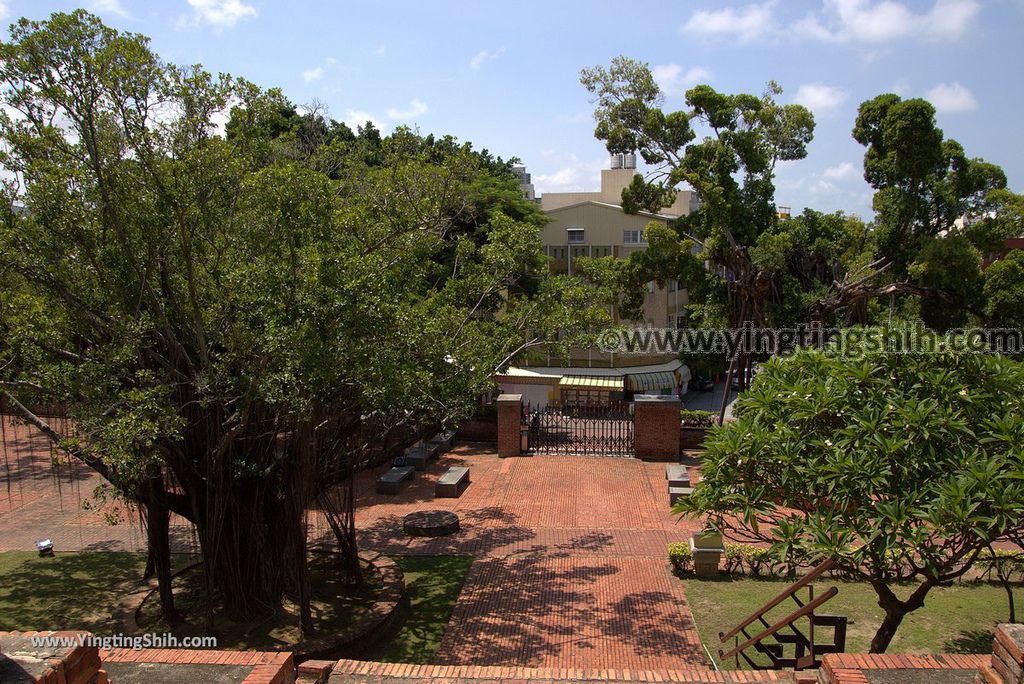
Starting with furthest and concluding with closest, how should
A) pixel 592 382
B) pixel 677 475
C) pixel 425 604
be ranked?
pixel 592 382 → pixel 677 475 → pixel 425 604

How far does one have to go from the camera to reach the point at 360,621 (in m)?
10.1

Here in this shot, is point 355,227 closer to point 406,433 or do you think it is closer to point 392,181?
point 392,181

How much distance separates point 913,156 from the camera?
63.1 ft

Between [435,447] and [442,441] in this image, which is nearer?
[435,447]

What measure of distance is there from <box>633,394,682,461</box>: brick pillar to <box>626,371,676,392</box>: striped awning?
14.0 meters

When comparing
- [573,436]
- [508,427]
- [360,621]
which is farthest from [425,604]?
[573,436]

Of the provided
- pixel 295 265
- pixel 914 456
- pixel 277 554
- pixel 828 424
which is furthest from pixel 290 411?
pixel 914 456

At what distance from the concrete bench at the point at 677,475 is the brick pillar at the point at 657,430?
58.5 inches

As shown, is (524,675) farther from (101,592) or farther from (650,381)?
(650,381)

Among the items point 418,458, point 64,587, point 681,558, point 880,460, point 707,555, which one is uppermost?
point 880,460

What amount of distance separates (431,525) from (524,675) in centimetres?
743

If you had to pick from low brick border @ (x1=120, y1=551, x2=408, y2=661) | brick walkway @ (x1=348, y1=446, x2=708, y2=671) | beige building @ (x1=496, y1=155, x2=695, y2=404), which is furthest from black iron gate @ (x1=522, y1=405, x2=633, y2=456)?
low brick border @ (x1=120, y1=551, x2=408, y2=661)

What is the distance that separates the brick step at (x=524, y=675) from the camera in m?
7.26

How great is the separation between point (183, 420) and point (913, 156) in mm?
18785
